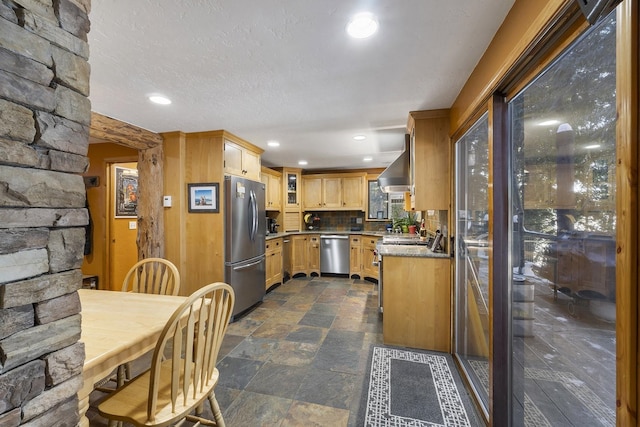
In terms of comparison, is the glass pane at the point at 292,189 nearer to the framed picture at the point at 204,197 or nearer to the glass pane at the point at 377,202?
the glass pane at the point at 377,202

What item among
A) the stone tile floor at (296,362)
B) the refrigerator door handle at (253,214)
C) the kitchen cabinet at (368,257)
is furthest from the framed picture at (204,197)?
the kitchen cabinet at (368,257)

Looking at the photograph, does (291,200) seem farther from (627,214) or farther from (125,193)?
(627,214)

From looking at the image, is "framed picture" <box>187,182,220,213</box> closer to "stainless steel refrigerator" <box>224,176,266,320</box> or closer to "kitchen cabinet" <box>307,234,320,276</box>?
"stainless steel refrigerator" <box>224,176,266,320</box>

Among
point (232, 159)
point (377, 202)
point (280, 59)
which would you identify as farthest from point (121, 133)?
point (377, 202)

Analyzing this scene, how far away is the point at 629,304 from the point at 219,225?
10.5 ft

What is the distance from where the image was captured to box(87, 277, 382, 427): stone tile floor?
5.60 ft

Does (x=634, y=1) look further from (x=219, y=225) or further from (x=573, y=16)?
(x=219, y=225)

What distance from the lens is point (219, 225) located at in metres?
3.20

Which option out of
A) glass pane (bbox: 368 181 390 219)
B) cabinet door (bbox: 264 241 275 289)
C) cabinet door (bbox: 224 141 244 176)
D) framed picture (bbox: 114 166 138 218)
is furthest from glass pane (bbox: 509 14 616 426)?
framed picture (bbox: 114 166 138 218)

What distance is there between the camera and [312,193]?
18.5 ft

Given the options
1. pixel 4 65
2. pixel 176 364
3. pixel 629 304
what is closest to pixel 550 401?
pixel 629 304

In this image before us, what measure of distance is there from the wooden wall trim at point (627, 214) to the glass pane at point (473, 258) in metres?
1.02

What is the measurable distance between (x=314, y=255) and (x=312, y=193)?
4.27 feet

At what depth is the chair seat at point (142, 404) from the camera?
1.12 meters
